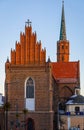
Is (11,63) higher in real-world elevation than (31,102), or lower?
higher

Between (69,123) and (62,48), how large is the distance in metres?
41.4

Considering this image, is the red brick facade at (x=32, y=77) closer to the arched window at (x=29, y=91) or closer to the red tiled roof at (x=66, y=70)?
the arched window at (x=29, y=91)

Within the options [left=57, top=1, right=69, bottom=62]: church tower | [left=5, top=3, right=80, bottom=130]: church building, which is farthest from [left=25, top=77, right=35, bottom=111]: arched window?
[left=57, top=1, right=69, bottom=62]: church tower

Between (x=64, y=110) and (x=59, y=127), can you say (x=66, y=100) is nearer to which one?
(x=64, y=110)

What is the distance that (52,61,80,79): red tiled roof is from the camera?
7831 centimetres

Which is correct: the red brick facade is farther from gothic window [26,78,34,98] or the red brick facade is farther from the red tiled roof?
the red tiled roof

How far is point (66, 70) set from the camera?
79000mm

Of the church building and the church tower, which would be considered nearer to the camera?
the church building

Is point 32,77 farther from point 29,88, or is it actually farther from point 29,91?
point 29,91

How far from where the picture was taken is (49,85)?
64.3m

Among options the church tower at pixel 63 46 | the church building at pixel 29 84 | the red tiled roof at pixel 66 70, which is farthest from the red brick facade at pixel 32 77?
the church tower at pixel 63 46

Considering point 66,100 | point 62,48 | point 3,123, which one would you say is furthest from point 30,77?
point 62,48

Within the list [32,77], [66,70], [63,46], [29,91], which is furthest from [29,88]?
[63,46]

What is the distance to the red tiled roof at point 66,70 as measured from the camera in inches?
3083
